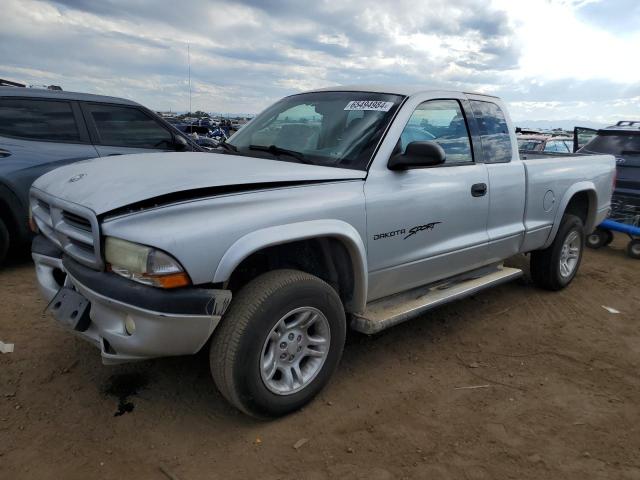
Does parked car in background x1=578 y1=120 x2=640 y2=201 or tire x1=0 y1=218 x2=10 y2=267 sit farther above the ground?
parked car in background x1=578 y1=120 x2=640 y2=201

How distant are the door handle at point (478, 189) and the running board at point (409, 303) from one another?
2.37 ft

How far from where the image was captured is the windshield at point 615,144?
753 cm

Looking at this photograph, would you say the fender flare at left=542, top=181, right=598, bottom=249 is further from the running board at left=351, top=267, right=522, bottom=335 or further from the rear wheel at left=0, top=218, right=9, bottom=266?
the rear wheel at left=0, top=218, right=9, bottom=266

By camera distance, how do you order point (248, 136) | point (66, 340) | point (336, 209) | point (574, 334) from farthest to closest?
point (574, 334) → point (248, 136) → point (66, 340) → point (336, 209)

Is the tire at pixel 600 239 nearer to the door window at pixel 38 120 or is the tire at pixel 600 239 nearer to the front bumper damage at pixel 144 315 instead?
the front bumper damage at pixel 144 315

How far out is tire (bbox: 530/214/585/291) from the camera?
5.04 metres

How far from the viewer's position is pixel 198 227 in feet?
7.72

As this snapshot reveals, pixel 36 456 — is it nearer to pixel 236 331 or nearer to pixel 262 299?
pixel 236 331

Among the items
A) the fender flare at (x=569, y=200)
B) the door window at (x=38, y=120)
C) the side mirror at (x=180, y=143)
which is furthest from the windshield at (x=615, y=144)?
the door window at (x=38, y=120)

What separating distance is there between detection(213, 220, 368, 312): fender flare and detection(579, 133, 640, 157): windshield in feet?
21.0

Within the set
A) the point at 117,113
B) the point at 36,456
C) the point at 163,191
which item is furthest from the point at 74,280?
the point at 117,113

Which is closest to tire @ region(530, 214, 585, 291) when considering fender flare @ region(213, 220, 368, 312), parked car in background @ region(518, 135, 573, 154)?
fender flare @ region(213, 220, 368, 312)

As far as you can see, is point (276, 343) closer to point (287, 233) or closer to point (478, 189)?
point (287, 233)

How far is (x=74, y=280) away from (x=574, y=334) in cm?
381
